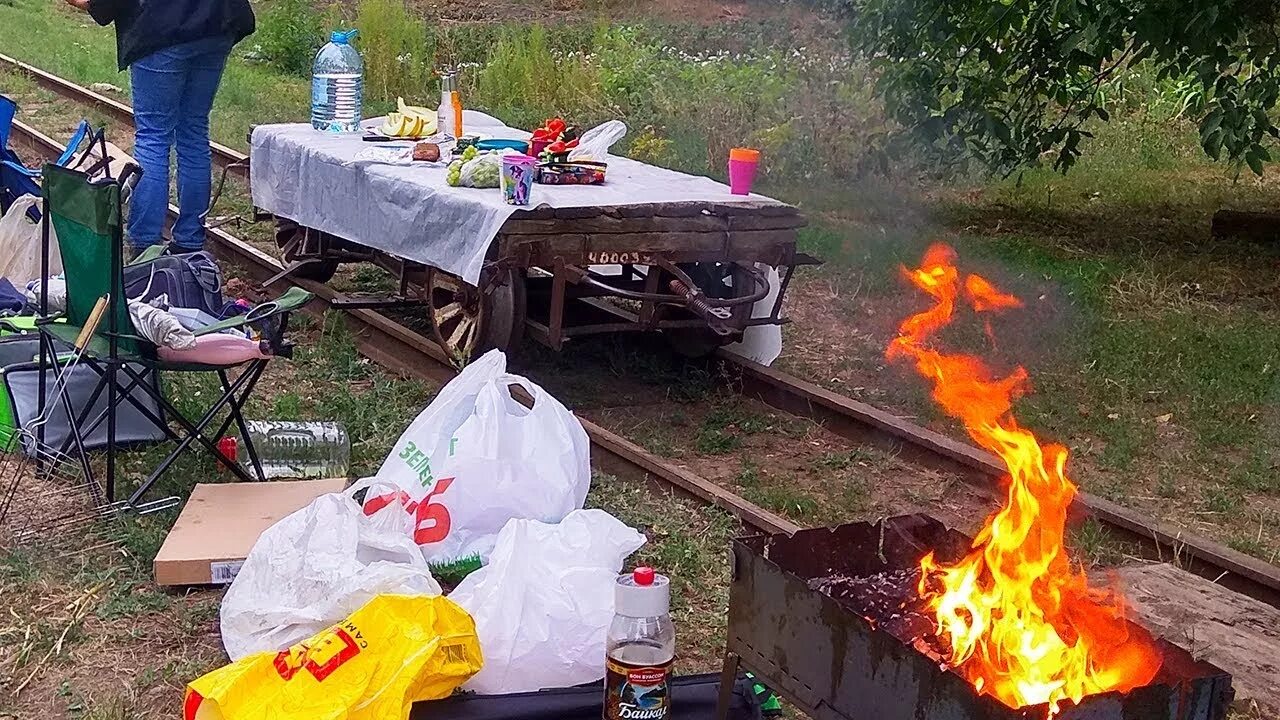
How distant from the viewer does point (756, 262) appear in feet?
22.1

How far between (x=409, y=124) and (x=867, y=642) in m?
5.78

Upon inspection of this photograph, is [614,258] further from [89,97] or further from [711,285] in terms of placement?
[89,97]

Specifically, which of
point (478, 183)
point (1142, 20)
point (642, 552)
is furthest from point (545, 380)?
Answer: point (1142, 20)

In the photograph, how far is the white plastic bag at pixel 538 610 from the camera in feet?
12.6

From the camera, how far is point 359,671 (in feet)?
11.5

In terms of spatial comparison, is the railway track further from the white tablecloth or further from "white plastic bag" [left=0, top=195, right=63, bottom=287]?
"white plastic bag" [left=0, top=195, right=63, bottom=287]

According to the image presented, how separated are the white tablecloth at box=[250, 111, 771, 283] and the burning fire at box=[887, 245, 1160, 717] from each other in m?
3.04

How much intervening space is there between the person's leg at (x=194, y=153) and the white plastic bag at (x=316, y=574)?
4347 mm

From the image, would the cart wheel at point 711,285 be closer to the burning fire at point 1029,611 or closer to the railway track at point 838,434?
the railway track at point 838,434

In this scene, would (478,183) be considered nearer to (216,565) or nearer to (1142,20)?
(216,565)

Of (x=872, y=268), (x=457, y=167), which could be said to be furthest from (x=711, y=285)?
(x=872, y=268)

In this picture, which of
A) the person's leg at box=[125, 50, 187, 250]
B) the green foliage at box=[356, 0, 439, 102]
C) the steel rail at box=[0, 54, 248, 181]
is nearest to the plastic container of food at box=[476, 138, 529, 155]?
the person's leg at box=[125, 50, 187, 250]

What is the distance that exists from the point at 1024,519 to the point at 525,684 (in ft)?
4.54

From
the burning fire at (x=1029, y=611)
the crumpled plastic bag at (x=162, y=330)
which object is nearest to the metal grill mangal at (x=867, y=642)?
the burning fire at (x=1029, y=611)
